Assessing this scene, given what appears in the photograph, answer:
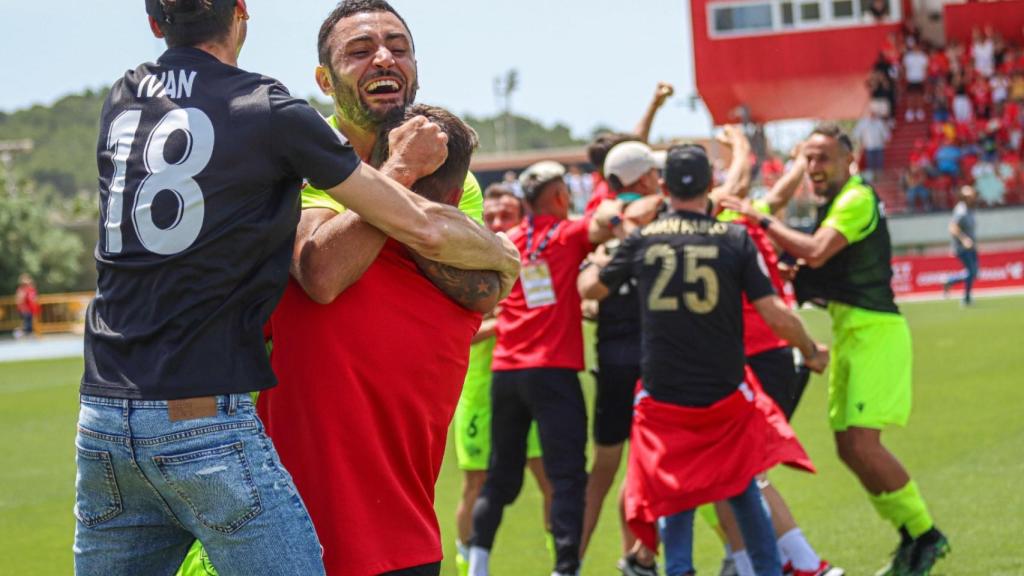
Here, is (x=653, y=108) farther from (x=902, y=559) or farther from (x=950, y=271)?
(x=950, y=271)

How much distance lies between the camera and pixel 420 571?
11.4ft

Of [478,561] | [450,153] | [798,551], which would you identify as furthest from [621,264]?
[450,153]

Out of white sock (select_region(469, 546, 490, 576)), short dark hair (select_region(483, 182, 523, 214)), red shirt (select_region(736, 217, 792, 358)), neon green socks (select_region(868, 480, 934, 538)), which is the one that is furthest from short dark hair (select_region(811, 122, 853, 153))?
white sock (select_region(469, 546, 490, 576))

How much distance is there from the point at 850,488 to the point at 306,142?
761cm

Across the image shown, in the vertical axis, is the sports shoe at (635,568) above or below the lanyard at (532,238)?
below

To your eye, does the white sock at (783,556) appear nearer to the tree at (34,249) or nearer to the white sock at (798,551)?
the white sock at (798,551)

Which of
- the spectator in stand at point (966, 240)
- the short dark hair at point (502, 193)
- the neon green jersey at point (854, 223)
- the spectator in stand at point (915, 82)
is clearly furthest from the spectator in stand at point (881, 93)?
the neon green jersey at point (854, 223)

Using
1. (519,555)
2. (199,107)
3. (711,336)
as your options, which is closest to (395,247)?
(199,107)

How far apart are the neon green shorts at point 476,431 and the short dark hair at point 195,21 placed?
16.8 feet

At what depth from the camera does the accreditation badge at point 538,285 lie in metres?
7.51

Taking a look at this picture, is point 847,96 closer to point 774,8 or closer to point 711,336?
point 774,8

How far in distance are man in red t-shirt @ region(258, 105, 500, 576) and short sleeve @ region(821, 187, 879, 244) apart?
4.28 m

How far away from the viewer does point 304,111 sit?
3029 mm

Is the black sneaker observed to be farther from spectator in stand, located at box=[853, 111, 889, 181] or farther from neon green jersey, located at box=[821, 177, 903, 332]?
spectator in stand, located at box=[853, 111, 889, 181]
